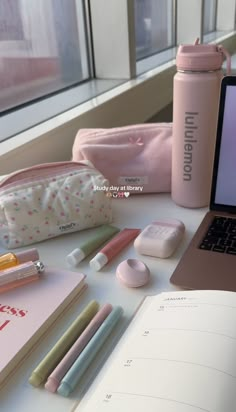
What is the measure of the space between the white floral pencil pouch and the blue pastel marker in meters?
0.19

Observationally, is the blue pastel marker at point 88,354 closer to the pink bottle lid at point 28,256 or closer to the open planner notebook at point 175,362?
the open planner notebook at point 175,362

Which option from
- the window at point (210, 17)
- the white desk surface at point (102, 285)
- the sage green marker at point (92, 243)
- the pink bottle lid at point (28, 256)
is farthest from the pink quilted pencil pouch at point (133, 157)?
the window at point (210, 17)

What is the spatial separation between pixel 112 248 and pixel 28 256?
107 millimetres

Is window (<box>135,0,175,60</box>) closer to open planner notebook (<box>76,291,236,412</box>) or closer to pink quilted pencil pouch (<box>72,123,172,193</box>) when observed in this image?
pink quilted pencil pouch (<box>72,123,172,193</box>)

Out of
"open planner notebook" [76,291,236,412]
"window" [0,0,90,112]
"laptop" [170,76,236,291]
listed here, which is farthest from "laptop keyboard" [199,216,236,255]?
"window" [0,0,90,112]

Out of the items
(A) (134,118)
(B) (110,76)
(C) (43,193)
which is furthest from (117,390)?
(B) (110,76)

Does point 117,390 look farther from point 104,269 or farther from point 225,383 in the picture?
point 104,269

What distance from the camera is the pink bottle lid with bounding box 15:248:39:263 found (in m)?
0.52

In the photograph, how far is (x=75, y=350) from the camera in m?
0.38

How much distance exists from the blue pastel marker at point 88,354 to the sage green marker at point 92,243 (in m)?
0.12

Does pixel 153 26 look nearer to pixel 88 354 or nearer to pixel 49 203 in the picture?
pixel 49 203

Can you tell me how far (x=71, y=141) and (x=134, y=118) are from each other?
0.38m

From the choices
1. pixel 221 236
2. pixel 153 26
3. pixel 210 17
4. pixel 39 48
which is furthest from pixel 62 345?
pixel 210 17

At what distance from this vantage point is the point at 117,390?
33 centimetres
